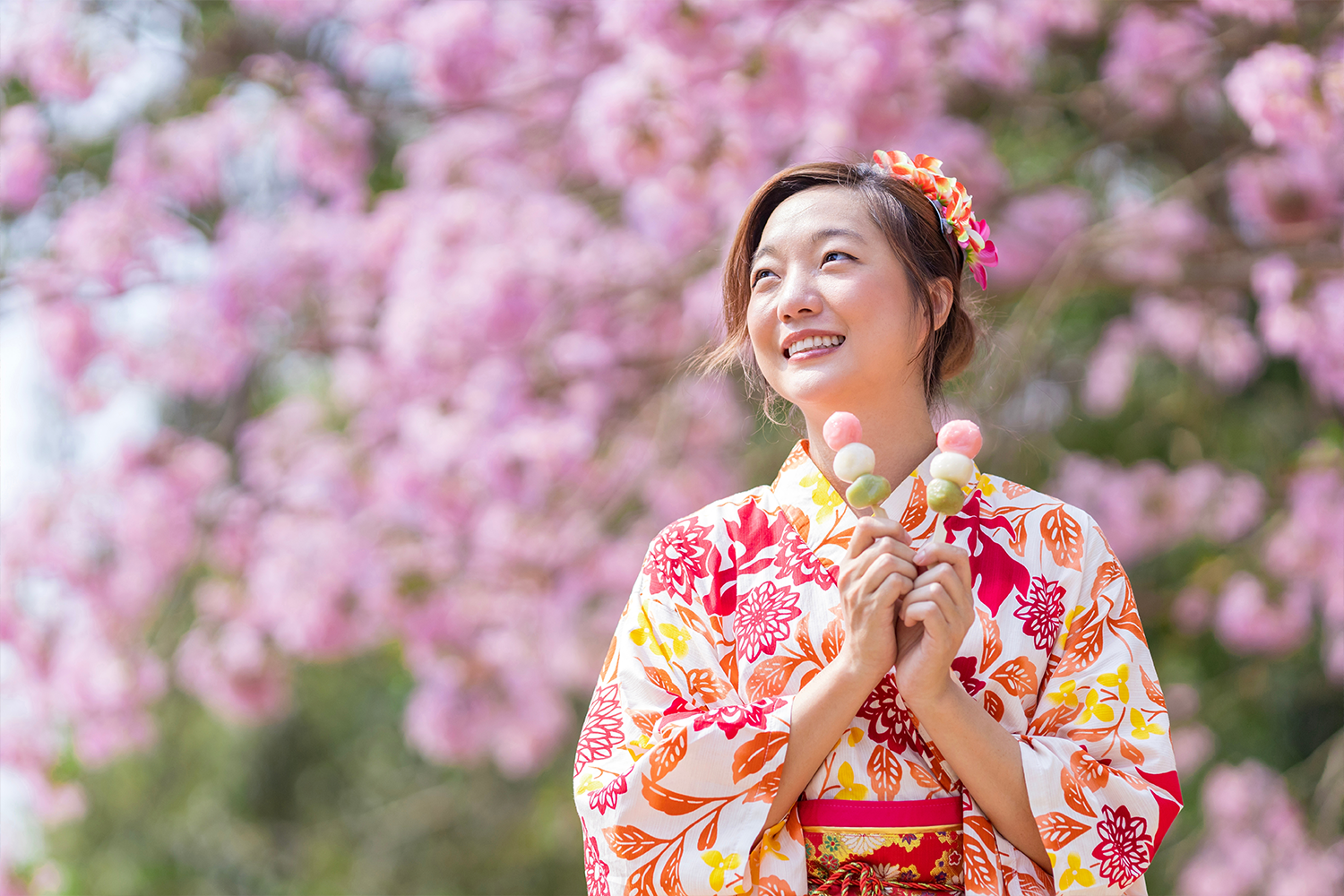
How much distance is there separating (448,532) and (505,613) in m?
0.31

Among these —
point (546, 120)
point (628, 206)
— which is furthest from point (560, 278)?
point (546, 120)

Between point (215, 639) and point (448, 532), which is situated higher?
point (448, 532)

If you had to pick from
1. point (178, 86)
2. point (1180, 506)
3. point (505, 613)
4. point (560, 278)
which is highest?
point (178, 86)

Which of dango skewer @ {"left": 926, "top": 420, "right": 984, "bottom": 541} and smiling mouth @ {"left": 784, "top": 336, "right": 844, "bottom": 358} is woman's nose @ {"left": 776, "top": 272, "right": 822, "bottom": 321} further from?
dango skewer @ {"left": 926, "top": 420, "right": 984, "bottom": 541}

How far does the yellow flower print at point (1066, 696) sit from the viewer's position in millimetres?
1383

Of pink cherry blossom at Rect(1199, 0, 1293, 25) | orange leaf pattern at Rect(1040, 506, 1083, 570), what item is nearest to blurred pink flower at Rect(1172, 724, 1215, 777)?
pink cherry blossom at Rect(1199, 0, 1293, 25)

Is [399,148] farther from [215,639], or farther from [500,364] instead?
[215,639]

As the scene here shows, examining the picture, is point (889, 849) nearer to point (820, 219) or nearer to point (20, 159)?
point (820, 219)

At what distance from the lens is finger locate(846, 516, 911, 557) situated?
128cm

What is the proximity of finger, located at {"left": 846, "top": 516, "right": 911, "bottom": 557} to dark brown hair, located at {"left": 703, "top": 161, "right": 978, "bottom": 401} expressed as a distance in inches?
12.0

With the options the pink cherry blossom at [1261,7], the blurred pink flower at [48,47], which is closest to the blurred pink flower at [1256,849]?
the pink cherry blossom at [1261,7]

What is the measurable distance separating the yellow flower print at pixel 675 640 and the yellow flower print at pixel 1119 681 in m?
0.43

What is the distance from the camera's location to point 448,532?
394 cm

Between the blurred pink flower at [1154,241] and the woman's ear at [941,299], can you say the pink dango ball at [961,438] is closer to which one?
the woman's ear at [941,299]
